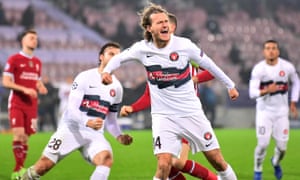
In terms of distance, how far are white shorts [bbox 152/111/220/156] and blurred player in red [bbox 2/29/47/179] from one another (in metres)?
3.74

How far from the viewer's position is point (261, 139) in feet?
31.9

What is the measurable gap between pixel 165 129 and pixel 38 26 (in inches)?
1003

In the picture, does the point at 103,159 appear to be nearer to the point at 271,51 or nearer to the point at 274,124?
the point at 274,124

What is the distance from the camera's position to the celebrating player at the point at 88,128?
6801mm

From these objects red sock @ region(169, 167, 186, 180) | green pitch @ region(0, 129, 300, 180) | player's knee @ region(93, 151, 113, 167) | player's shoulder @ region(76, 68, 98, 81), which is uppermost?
player's shoulder @ region(76, 68, 98, 81)

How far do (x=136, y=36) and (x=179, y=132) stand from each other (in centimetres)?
2479

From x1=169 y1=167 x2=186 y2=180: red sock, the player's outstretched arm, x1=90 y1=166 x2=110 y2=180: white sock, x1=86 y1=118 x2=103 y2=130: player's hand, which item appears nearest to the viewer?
x1=86 y1=118 x2=103 y2=130: player's hand

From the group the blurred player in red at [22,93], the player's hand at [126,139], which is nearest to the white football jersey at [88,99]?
the player's hand at [126,139]

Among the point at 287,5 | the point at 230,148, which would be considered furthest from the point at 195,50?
the point at 287,5

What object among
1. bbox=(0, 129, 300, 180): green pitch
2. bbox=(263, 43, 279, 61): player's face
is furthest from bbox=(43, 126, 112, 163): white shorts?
bbox=(263, 43, 279, 61): player's face

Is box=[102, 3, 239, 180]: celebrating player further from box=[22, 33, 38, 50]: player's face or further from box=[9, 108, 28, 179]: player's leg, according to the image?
box=[22, 33, 38, 50]: player's face

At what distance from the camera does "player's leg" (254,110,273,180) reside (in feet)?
31.1

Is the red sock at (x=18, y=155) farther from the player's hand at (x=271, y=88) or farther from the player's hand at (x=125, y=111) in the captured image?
the player's hand at (x=271, y=88)

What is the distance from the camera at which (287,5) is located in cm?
3716
